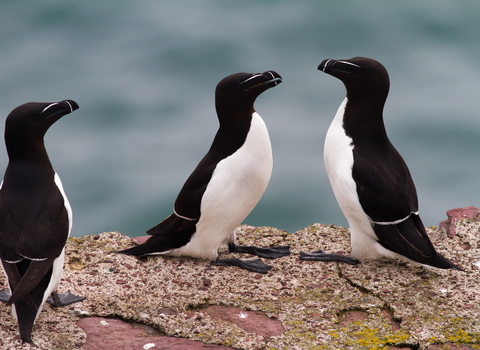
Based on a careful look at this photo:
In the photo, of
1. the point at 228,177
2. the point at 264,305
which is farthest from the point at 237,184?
the point at 264,305

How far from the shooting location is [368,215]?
4.45 metres

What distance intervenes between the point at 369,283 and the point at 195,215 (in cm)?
154

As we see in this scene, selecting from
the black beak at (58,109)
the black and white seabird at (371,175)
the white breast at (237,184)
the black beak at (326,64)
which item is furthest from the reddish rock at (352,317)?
the black beak at (58,109)

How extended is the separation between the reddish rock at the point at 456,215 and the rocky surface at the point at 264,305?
0.11 metres

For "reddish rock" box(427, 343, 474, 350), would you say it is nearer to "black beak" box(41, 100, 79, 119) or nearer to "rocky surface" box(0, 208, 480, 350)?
"rocky surface" box(0, 208, 480, 350)

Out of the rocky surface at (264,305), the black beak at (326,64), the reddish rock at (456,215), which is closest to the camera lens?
the rocky surface at (264,305)

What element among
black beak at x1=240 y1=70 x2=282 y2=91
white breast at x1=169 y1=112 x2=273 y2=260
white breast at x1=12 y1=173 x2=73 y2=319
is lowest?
white breast at x1=12 y1=173 x2=73 y2=319

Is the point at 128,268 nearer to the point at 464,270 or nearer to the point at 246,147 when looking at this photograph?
the point at 246,147

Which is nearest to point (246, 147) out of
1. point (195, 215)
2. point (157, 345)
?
point (195, 215)

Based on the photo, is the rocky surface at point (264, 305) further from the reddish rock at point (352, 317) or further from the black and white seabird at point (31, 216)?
the black and white seabird at point (31, 216)

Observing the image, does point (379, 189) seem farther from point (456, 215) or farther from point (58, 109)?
point (58, 109)

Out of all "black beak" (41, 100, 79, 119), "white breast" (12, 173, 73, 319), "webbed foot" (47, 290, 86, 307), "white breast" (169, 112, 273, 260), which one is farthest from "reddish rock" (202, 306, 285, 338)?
"black beak" (41, 100, 79, 119)

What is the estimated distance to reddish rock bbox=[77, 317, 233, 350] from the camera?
12.1 ft

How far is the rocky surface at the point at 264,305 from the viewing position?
3.78 meters
